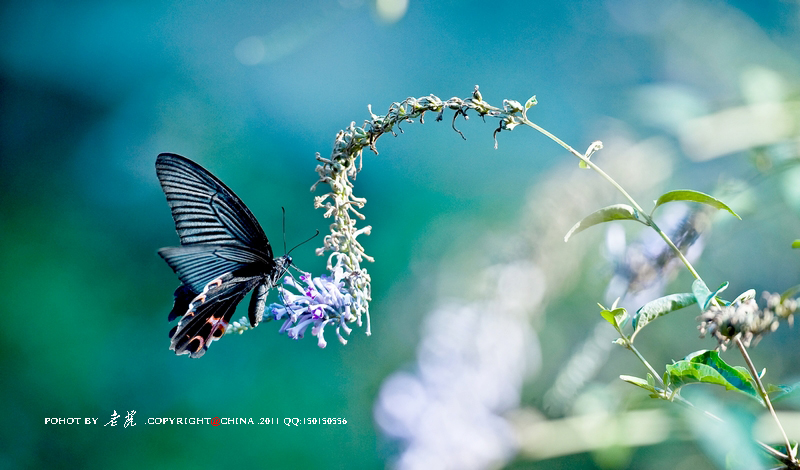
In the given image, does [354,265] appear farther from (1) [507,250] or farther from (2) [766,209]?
(2) [766,209]

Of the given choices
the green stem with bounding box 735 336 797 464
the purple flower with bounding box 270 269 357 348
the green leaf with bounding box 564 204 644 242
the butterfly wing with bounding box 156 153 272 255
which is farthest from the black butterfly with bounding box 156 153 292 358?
the green stem with bounding box 735 336 797 464

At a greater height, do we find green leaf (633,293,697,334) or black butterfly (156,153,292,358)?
black butterfly (156,153,292,358)

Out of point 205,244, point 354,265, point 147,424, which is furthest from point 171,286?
point 354,265

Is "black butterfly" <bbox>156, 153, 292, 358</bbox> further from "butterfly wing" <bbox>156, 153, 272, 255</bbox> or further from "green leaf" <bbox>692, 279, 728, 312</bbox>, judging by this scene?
"green leaf" <bbox>692, 279, 728, 312</bbox>

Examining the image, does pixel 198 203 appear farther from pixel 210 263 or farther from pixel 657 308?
pixel 657 308

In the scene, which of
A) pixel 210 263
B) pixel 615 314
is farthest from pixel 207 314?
pixel 615 314

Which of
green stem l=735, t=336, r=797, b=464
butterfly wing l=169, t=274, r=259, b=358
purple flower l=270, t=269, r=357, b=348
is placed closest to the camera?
green stem l=735, t=336, r=797, b=464
